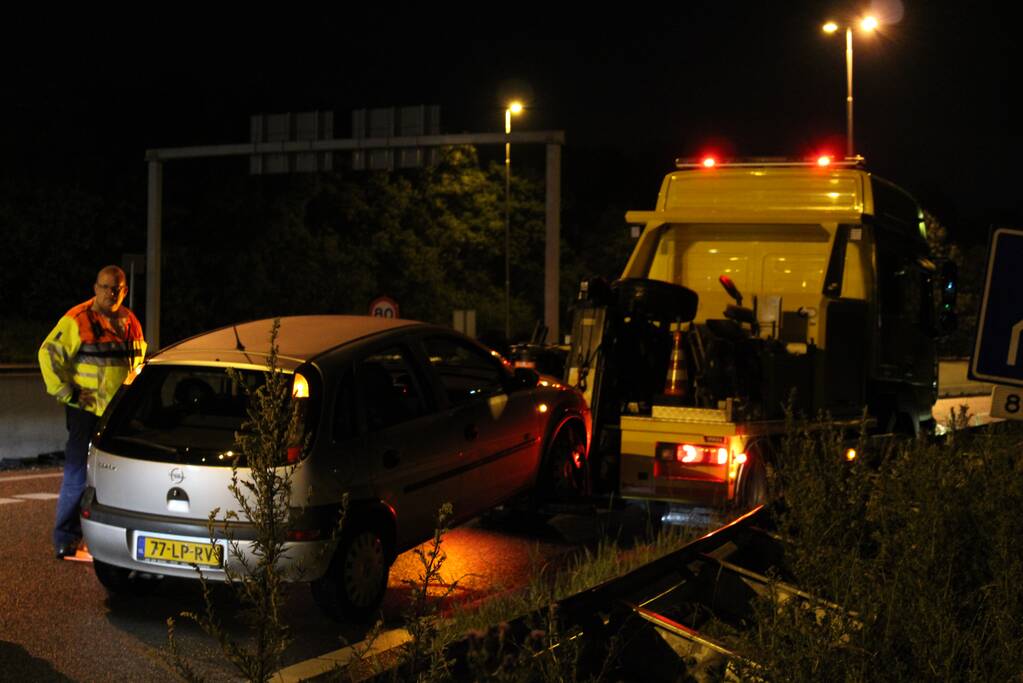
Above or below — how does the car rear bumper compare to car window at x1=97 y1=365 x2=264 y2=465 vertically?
below

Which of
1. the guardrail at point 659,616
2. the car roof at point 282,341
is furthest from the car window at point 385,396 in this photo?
the guardrail at point 659,616

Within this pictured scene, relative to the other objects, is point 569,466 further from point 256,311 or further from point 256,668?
point 256,311

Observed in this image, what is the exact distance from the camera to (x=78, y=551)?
886cm

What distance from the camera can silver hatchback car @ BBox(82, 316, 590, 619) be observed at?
7.09 meters

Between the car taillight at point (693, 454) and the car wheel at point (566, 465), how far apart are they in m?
0.76

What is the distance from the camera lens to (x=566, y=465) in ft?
33.1

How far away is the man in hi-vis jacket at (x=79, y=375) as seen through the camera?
8570 millimetres

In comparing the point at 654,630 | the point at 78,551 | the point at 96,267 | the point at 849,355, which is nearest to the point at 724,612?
the point at 654,630

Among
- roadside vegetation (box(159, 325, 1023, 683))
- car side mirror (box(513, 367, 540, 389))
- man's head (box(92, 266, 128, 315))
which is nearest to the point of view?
roadside vegetation (box(159, 325, 1023, 683))

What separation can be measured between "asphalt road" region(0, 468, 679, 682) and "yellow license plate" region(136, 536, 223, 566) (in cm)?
39

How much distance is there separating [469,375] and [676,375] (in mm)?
1549

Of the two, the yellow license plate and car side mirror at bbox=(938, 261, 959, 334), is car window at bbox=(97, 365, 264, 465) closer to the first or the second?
the yellow license plate

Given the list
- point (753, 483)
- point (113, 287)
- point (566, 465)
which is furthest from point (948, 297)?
point (113, 287)

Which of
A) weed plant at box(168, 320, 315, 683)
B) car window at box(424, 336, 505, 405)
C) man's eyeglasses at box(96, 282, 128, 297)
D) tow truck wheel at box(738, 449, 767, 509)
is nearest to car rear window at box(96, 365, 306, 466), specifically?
man's eyeglasses at box(96, 282, 128, 297)
